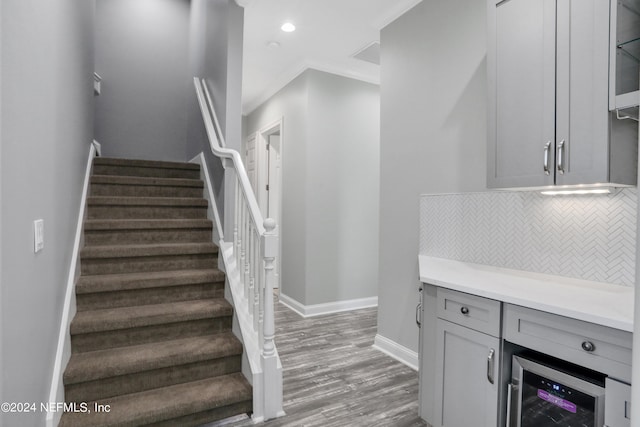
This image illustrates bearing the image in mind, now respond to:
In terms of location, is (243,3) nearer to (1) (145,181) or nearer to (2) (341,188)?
(1) (145,181)

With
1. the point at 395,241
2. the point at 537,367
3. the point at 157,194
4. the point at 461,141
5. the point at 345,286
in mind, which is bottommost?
the point at 345,286

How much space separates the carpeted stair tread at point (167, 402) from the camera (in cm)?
181

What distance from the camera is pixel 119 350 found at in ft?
7.13

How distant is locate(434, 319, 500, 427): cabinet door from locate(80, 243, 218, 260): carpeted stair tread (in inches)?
74.8

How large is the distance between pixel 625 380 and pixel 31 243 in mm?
2220

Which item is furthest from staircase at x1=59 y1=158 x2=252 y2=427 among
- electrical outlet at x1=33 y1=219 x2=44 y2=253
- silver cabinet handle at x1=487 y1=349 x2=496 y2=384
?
silver cabinet handle at x1=487 y1=349 x2=496 y2=384

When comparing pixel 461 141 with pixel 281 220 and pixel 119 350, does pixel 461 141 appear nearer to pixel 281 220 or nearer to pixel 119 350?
pixel 119 350

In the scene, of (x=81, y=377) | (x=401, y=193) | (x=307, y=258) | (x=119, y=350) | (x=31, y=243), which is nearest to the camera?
(x=31, y=243)

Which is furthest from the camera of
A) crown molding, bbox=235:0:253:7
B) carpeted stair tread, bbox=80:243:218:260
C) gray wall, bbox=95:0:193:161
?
gray wall, bbox=95:0:193:161

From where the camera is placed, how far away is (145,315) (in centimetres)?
227

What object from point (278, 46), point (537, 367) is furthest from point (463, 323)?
point (278, 46)

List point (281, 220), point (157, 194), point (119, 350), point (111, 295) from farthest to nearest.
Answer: point (281, 220), point (157, 194), point (111, 295), point (119, 350)

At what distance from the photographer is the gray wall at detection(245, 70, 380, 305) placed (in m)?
4.25

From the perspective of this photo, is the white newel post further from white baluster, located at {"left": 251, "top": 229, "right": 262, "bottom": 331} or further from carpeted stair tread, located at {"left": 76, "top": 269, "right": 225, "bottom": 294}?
carpeted stair tread, located at {"left": 76, "top": 269, "right": 225, "bottom": 294}
